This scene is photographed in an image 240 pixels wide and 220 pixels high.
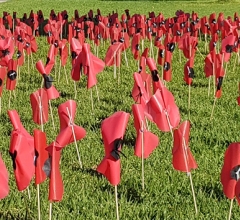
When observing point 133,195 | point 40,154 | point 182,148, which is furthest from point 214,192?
point 40,154

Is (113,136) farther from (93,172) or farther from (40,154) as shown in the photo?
(93,172)

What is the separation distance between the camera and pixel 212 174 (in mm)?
3277

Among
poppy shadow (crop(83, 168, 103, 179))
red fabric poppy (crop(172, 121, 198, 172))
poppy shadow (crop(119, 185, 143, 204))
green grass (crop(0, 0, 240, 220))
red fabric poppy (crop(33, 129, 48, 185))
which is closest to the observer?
red fabric poppy (crop(33, 129, 48, 185))

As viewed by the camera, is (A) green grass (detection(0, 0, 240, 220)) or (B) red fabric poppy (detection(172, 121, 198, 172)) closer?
(B) red fabric poppy (detection(172, 121, 198, 172))

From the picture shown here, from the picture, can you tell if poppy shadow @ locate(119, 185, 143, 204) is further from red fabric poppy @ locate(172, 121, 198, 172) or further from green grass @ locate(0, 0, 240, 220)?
red fabric poppy @ locate(172, 121, 198, 172)

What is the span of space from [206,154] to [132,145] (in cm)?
54

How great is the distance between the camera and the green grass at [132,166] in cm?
280

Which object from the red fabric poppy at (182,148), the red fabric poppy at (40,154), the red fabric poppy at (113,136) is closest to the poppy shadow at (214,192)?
the red fabric poppy at (182,148)

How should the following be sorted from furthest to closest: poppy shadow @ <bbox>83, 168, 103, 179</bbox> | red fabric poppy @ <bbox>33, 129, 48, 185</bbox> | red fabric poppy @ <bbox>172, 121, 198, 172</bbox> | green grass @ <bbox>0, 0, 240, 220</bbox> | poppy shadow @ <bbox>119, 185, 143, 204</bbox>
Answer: poppy shadow @ <bbox>83, 168, 103, 179</bbox> → poppy shadow @ <bbox>119, 185, 143, 204</bbox> → green grass @ <bbox>0, 0, 240, 220</bbox> → red fabric poppy @ <bbox>172, 121, 198, 172</bbox> → red fabric poppy @ <bbox>33, 129, 48, 185</bbox>

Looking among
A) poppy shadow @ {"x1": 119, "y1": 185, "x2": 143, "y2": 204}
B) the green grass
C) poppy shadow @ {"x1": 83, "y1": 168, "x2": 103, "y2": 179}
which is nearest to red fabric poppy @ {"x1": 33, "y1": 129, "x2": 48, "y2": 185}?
the green grass

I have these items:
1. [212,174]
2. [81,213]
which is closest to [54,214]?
[81,213]

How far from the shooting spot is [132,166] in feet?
11.2

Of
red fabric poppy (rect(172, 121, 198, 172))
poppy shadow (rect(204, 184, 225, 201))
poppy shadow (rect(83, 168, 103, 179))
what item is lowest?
poppy shadow (rect(83, 168, 103, 179))

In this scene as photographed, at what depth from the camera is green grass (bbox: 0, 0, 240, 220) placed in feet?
9.18
